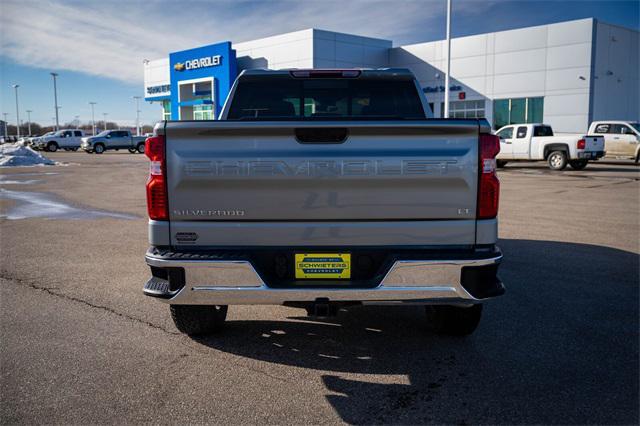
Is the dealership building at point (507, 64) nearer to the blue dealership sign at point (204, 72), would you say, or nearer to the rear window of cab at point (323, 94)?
the blue dealership sign at point (204, 72)

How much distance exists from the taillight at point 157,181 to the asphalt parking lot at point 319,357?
1129mm

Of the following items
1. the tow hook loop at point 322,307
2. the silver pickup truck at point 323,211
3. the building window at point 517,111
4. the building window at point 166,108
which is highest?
the building window at point 166,108

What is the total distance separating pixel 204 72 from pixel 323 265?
169ft

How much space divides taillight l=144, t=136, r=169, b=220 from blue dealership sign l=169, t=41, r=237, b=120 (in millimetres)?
45401

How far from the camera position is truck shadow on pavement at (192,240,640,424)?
3225mm

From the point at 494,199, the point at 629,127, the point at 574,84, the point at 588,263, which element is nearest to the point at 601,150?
the point at 629,127

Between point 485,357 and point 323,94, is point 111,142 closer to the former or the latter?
point 323,94

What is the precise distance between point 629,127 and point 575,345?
24980mm

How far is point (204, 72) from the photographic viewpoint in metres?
52.0

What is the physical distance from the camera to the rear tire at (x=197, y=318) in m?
4.19

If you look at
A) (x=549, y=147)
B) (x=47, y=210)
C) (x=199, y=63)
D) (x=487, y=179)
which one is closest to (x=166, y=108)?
(x=199, y=63)

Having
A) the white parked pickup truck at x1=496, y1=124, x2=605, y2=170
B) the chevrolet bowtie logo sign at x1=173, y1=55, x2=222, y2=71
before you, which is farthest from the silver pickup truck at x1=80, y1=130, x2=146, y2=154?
the white parked pickup truck at x1=496, y1=124, x2=605, y2=170

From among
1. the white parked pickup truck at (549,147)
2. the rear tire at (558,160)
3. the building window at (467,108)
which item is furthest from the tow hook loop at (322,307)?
the building window at (467,108)

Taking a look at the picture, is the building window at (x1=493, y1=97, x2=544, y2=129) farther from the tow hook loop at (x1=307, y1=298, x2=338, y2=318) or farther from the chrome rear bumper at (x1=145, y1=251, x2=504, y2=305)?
the tow hook loop at (x1=307, y1=298, x2=338, y2=318)
